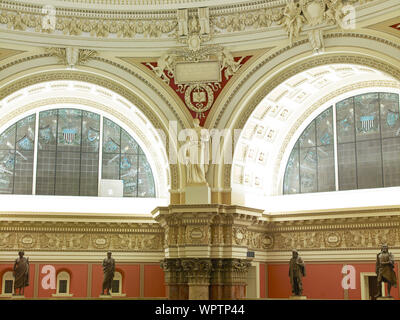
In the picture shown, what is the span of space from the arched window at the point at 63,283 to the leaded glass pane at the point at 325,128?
1076 centimetres

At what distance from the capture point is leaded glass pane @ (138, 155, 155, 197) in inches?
1002

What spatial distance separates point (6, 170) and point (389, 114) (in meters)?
14.6

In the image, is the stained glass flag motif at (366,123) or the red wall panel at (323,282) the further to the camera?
the stained glass flag motif at (366,123)

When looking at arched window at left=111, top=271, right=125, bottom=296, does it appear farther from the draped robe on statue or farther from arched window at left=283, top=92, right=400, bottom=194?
arched window at left=283, top=92, right=400, bottom=194

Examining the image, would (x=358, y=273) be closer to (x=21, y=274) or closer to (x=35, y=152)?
(x=21, y=274)

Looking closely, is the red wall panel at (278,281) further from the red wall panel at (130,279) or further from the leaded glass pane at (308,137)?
the red wall panel at (130,279)

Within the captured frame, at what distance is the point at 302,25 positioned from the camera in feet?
70.0

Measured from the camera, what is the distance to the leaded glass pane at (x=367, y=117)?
76.8 ft

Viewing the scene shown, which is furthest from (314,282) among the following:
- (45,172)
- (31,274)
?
(45,172)

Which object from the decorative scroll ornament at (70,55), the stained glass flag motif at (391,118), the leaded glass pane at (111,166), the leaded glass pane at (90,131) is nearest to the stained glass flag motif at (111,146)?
the leaded glass pane at (111,166)

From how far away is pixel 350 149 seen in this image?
23.8 m

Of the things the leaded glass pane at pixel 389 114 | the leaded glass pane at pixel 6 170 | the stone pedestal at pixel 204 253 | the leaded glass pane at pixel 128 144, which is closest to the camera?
the stone pedestal at pixel 204 253
